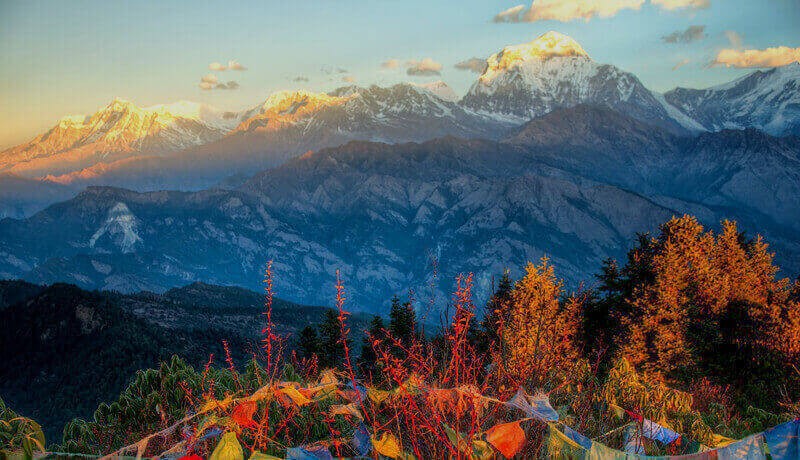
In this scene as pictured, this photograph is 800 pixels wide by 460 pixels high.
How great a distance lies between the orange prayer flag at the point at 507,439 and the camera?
355cm

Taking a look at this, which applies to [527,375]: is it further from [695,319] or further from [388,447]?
[695,319]

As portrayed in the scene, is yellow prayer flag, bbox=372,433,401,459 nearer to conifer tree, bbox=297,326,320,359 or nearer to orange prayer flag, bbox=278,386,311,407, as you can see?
orange prayer flag, bbox=278,386,311,407

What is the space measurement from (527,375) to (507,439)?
Answer: 5.83 ft

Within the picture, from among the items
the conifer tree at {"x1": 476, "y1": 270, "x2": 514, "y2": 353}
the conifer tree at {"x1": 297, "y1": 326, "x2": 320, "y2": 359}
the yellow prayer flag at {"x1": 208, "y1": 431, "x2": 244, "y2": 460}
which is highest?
the yellow prayer flag at {"x1": 208, "y1": 431, "x2": 244, "y2": 460}

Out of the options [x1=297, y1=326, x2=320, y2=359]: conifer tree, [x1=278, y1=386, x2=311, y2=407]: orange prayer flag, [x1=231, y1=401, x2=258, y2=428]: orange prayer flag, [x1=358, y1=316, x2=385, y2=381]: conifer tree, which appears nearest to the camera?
[x1=231, y1=401, x2=258, y2=428]: orange prayer flag

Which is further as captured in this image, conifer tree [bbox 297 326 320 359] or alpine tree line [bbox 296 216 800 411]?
conifer tree [bbox 297 326 320 359]

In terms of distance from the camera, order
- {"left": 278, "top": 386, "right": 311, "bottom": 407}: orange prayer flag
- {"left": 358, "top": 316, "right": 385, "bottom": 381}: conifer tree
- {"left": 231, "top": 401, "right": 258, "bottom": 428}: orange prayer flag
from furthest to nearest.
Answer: {"left": 358, "top": 316, "right": 385, "bottom": 381}: conifer tree, {"left": 278, "top": 386, "right": 311, "bottom": 407}: orange prayer flag, {"left": 231, "top": 401, "right": 258, "bottom": 428}: orange prayer flag

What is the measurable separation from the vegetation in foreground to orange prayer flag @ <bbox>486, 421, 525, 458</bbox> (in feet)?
0.12

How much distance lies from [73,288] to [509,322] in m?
184

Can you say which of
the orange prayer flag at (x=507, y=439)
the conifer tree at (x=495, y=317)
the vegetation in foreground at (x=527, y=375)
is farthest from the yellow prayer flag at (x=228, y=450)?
the conifer tree at (x=495, y=317)

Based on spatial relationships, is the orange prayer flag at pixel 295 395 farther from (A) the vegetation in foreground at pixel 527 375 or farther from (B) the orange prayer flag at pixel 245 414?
(B) the orange prayer flag at pixel 245 414

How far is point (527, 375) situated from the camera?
5316mm

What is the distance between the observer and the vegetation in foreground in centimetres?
417

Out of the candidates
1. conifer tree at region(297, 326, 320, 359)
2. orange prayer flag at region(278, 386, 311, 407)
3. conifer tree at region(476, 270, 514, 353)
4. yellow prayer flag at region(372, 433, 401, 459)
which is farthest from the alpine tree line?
conifer tree at region(297, 326, 320, 359)
